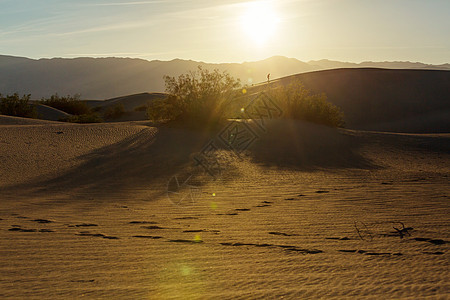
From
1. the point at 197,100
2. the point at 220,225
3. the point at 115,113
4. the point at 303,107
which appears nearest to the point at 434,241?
the point at 220,225

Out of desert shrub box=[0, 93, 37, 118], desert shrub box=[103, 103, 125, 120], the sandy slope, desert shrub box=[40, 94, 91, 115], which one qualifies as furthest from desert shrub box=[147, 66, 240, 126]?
desert shrub box=[40, 94, 91, 115]

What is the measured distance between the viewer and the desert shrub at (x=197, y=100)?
18.3 metres

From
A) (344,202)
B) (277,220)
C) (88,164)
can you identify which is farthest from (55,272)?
(88,164)

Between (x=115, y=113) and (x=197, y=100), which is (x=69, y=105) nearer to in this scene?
(x=115, y=113)

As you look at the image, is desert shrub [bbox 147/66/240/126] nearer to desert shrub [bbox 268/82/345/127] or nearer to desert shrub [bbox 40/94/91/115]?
desert shrub [bbox 268/82/345/127]

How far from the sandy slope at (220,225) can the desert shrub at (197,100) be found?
3335 millimetres

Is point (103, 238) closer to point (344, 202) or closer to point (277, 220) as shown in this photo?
point (277, 220)

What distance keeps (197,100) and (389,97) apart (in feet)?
86.9

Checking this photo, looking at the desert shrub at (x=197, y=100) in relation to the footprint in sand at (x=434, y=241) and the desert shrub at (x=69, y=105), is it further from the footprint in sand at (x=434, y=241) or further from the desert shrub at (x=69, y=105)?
the desert shrub at (x=69, y=105)

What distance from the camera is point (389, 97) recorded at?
40.5 meters

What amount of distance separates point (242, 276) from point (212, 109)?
13982 millimetres

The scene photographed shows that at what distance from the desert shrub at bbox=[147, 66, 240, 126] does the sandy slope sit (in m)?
3.34

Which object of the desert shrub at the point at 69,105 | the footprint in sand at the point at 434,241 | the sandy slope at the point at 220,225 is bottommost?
the footprint in sand at the point at 434,241

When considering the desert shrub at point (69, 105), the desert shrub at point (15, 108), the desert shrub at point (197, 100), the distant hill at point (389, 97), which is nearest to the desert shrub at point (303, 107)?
the desert shrub at point (197, 100)
